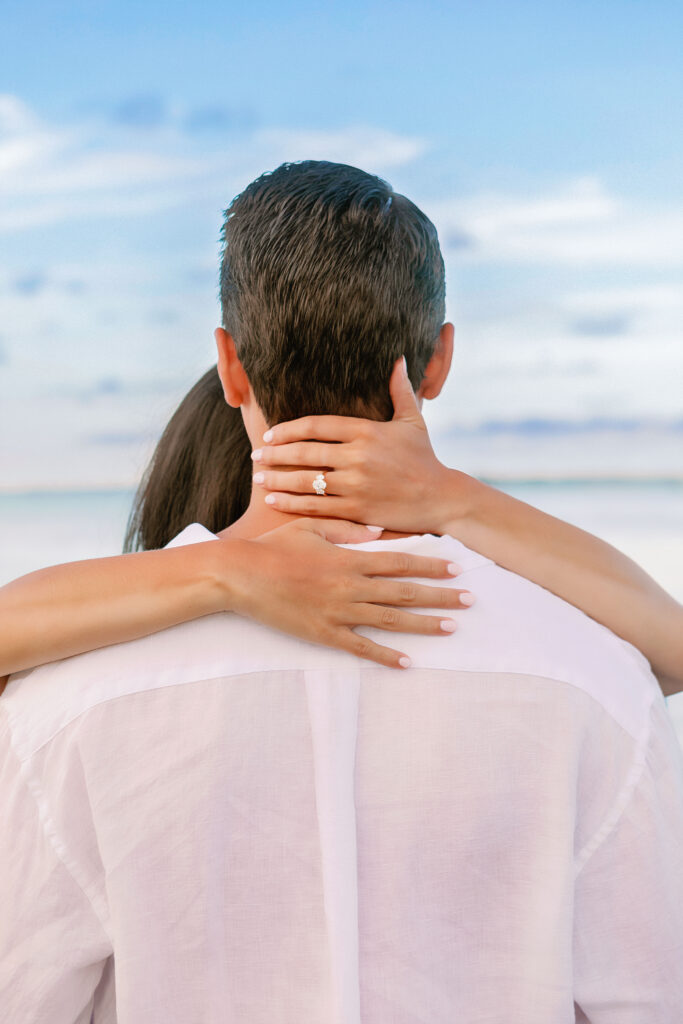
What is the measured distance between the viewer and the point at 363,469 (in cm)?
102

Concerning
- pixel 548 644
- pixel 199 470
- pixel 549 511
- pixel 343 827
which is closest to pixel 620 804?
pixel 548 644

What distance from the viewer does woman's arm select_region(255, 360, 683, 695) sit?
103cm

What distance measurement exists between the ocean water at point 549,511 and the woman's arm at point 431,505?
658cm

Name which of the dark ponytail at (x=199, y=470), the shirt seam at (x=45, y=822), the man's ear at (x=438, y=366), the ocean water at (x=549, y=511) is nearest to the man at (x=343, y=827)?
the shirt seam at (x=45, y=822)

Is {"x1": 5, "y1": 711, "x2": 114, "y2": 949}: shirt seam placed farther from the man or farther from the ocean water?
the ocean water

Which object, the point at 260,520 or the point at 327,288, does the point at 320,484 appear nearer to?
the point at 260,520

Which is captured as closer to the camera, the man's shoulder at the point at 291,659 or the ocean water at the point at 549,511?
the man's shoulder at the point at 291,659

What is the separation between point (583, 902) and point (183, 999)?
0.41 metres

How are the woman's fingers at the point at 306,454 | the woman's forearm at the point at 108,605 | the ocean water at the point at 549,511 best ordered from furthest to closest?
the ocean water at the point at 549,511 < the woman's fingers at the point at 306,454 < the woman's forearm at the point at 108,605

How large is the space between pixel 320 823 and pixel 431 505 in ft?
1.18

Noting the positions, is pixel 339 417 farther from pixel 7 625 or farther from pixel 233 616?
pixel 7 625

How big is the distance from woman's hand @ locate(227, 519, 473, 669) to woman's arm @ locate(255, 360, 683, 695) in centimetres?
7

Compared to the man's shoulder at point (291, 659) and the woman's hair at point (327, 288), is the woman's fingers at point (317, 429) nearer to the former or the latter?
the woman's hair at point (327, 288)

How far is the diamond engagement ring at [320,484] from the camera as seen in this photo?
1.03m
